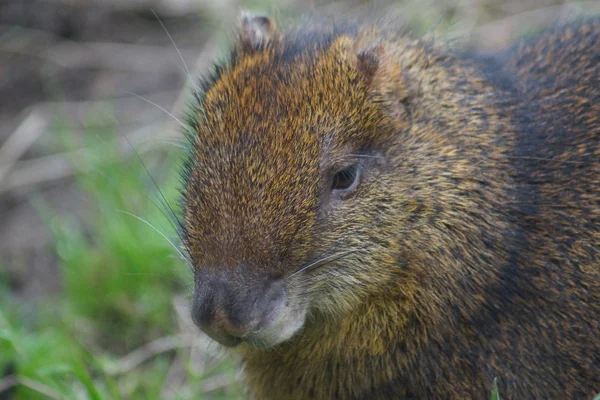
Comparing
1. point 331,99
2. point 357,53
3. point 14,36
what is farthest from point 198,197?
point 14,36

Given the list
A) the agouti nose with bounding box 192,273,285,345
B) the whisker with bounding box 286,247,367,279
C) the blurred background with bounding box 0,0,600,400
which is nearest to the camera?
the agouti nose with bounding box 192,273,285,345

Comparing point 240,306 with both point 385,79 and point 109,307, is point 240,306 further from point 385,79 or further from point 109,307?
point 109,307

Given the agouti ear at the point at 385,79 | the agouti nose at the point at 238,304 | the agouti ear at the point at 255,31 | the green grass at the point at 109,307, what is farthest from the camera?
the green grass at the point at 109,307

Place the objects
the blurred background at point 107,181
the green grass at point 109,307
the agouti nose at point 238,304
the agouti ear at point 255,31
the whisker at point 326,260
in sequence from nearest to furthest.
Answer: the agouti nose at point 238,304, the whisker at point 326,260, the agouti ear at point 255,31, the green grass at point 109,307, the blurred background at point 107,181

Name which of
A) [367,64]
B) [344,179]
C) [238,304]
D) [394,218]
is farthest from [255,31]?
[238,304]

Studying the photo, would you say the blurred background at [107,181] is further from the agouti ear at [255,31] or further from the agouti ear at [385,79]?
the agouti ear at [385,79]

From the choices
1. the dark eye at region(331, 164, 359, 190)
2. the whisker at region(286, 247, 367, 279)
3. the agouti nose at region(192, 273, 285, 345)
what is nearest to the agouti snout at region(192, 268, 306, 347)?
the agouti nose at region(192, 273, 285, 345)

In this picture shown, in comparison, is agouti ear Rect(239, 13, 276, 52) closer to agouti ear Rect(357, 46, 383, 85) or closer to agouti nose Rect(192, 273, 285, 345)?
agouti ear Rect(357, 46, 383, 85)

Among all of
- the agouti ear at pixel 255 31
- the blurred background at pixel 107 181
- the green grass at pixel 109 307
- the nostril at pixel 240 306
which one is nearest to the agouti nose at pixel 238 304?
the nostril at pixel 240 306
